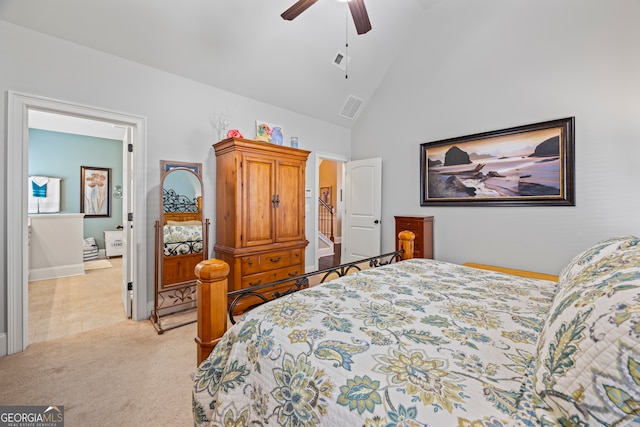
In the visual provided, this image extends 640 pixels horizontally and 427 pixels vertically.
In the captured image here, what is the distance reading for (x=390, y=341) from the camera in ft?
2.74

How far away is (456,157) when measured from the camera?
145 inches

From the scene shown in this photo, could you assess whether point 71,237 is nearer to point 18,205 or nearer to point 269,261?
point 18,205

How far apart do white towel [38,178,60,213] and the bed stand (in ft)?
20.5

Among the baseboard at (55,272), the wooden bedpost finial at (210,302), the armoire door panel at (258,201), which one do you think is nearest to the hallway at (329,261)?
the armoire door panel at (258,201)

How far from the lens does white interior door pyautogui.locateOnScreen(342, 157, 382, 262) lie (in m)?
4.52

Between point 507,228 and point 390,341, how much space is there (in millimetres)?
3240

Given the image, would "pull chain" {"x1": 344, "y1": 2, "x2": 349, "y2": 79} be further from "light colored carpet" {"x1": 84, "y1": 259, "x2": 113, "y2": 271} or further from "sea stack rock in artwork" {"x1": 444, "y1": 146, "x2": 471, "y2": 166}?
"light colored carpet" {"x1": 84, "y1": 259, "x2": 113, "y2": 271}

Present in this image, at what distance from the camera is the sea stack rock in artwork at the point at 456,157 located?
11.8ft

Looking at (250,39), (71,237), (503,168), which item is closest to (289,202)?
(250,39)

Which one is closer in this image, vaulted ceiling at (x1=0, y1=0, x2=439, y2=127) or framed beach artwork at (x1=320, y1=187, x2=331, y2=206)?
vaulted ceiling at (x1=0, y1=0, x2=439, y2=127)

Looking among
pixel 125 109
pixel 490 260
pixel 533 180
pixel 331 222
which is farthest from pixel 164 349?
pixel 331 222

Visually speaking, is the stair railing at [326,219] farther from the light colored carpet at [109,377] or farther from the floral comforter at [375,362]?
the floral comforter at [375,362]

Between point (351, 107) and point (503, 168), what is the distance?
2521 mm

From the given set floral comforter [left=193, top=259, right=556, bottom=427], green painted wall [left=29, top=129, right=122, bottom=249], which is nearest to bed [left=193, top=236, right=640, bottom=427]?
floral comforter [left=193, top=259, right=556, bottom=427]
